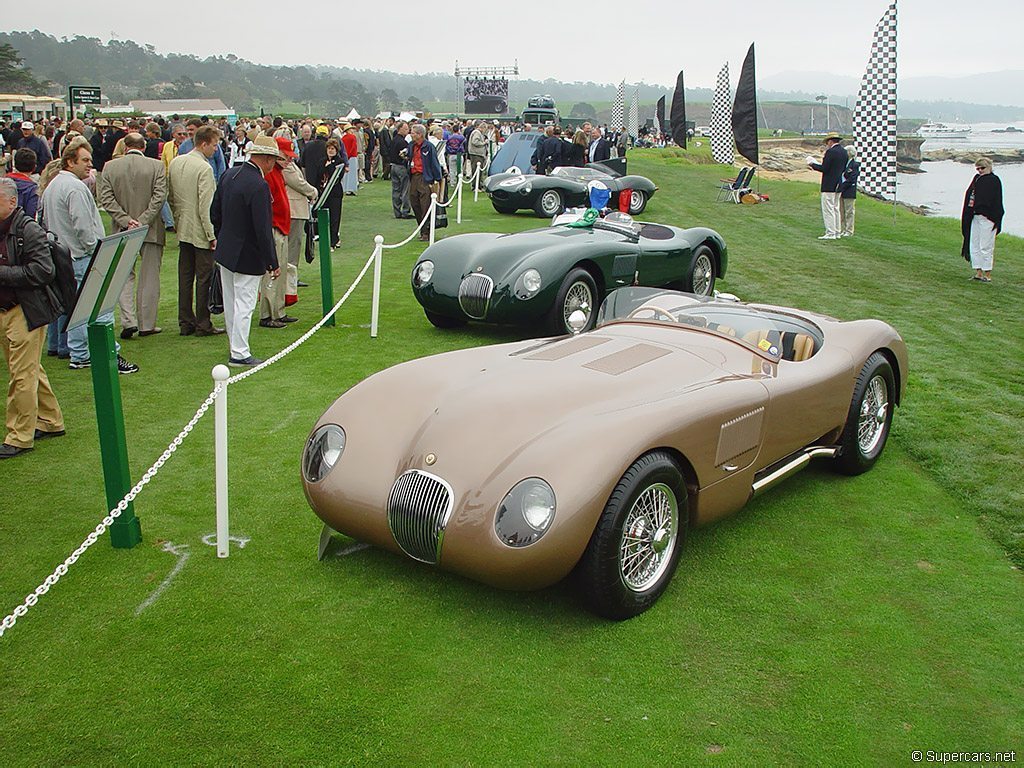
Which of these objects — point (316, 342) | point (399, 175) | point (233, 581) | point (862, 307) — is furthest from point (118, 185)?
point (399, 175)

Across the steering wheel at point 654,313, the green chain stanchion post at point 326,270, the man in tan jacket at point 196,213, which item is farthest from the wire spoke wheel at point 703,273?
the man in tan jacket at point 196,213

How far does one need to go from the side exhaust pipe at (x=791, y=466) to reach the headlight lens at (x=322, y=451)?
227cm

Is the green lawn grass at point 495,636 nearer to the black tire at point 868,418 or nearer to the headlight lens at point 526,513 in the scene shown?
the black tire at point 868,418

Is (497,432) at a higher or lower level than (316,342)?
higher

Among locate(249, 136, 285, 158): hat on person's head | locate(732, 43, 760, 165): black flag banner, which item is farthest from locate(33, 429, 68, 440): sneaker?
locate(732, 43, 760, 165): black flag banner

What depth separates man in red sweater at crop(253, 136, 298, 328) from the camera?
9.58 metres

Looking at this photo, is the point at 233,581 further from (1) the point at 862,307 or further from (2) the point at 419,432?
(1) the point at 862,307

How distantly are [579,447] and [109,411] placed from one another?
2.43 meters

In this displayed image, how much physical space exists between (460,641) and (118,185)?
706cm

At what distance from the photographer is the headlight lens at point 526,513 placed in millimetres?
3880

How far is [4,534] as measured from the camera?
5.04 meters

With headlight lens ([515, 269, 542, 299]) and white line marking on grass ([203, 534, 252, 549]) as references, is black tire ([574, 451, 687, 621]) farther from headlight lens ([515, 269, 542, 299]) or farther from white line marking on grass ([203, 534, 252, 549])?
headlight lens ([515, 269, 542, 299])

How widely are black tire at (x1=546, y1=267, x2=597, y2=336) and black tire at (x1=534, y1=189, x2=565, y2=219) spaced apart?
10.4 metres

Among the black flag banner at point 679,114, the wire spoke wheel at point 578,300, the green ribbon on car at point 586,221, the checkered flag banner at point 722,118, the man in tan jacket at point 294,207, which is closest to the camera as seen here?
the wire spoke wheel at point 578,300
